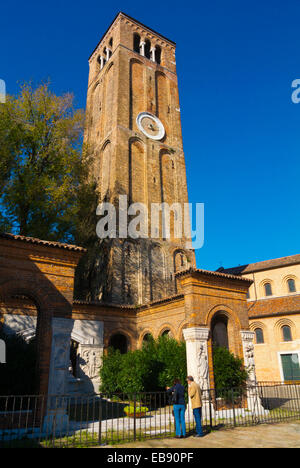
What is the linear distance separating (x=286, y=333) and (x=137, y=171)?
16381mm

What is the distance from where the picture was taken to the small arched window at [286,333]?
2499 centimetres

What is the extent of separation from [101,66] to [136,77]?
5373 millimetres

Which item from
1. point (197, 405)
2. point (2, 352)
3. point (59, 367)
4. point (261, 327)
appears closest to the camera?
point (197, 405)

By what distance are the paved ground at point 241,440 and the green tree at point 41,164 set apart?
36.5 feet

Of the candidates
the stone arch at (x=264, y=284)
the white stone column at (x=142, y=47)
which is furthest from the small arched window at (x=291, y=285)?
the white stone column at (x=142, y=47)

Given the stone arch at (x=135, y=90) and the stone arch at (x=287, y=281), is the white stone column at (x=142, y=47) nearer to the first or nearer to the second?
the stone arch at (x=135, y=90)

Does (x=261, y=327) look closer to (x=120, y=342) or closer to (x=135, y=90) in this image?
(x=120, y=342)

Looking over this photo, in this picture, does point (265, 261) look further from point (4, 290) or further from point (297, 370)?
point (4, 290)

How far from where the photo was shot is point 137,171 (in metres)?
26.7

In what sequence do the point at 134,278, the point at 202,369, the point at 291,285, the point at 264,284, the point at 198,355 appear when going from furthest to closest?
1. the point at 264,284
2. the point at 291,285
3. the point at 134,278
4. the point at 198,355
5. the point at 202,369

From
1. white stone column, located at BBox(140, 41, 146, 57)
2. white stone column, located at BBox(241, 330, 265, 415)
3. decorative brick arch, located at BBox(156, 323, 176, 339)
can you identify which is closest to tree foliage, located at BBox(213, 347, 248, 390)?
white stone column, located at BBox(241, 330, 265, 415)

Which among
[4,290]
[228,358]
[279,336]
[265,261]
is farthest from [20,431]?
[265,261]

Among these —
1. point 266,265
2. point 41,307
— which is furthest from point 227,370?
point 266,265

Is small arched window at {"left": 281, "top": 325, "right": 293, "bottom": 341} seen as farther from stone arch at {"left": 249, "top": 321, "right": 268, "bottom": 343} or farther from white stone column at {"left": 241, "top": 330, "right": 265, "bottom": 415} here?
white stone column at {"left": 241, "top": 330, "right": 265, "bottom": 415}
